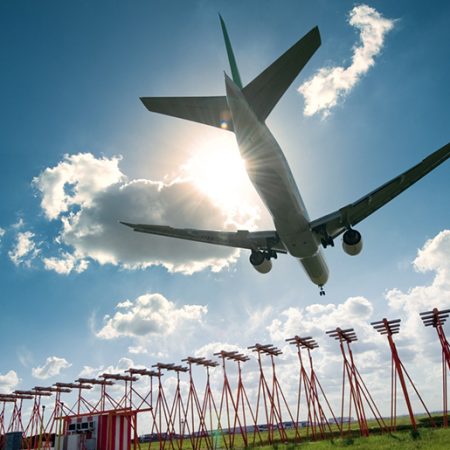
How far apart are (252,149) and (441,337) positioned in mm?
15458

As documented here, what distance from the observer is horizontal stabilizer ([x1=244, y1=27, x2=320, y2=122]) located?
15.0 m

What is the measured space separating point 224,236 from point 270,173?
20.8ft

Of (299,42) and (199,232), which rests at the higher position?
(299,42)

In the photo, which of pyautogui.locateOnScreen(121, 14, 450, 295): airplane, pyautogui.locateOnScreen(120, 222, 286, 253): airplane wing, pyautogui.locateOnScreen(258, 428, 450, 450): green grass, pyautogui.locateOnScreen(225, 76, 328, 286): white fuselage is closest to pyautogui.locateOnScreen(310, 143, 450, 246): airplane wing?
pyautogui.locateOnScreen(121, 14, 450, 295): airplane

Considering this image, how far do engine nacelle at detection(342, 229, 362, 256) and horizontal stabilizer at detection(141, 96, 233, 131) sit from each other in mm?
8178

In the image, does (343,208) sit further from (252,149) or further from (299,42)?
(299,42)

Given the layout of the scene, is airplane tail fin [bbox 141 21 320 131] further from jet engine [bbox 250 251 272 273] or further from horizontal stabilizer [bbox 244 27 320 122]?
jet engine [bbox 250 251 272 273]

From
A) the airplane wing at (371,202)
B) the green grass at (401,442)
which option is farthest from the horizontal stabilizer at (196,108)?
the green grass at (401,442)

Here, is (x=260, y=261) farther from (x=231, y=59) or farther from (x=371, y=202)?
(x=231, y=59)

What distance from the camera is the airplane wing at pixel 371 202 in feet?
58.2

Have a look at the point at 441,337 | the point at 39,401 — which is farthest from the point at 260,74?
the point at 39,401

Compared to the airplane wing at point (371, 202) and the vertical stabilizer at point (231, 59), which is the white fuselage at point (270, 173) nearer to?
the airplane wing at point (371, 202)

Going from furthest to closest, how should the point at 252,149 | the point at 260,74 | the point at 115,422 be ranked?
1. the point at 115,422
2. the point at 252,149
3. the point at 260,74

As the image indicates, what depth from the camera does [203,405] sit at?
3344 cm
